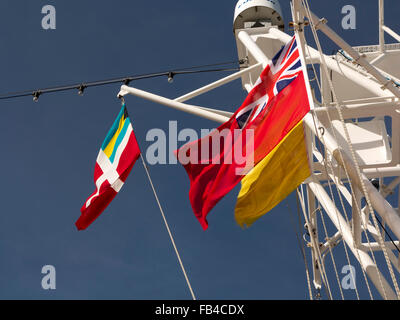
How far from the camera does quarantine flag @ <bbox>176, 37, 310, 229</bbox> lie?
7.89m

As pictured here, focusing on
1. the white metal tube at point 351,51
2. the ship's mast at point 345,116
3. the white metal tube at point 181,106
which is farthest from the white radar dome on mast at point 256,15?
the white metal tube at point 351,51

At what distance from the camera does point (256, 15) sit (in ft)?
48.3

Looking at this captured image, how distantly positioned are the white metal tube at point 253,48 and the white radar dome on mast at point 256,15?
121cm

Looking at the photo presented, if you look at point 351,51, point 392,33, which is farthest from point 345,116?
point 392,33

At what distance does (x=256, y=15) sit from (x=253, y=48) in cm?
293

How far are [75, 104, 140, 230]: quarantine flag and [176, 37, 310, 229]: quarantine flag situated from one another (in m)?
1.43

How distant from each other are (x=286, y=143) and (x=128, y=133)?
3832mm

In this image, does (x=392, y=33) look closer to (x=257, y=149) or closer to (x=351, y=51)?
(x=351, y=51)

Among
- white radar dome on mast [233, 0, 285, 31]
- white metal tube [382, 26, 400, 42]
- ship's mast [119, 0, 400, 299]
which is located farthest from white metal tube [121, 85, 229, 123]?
white metal tube [382, 26, 400, 42]

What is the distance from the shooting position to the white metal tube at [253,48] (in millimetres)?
11336

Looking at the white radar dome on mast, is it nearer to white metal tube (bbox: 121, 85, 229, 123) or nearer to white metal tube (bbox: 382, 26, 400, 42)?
white metal tube (bbox: 382, 26, 400, 42)

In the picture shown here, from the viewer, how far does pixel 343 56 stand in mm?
12703

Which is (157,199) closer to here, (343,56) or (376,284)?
(376,284)
